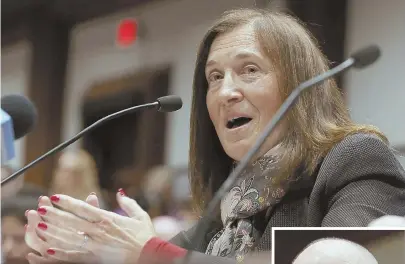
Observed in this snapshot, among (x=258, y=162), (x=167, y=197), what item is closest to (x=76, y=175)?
(x=167, y=197)

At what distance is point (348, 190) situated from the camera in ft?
3.68

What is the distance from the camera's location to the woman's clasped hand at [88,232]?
1.03m

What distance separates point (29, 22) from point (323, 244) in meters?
1.48

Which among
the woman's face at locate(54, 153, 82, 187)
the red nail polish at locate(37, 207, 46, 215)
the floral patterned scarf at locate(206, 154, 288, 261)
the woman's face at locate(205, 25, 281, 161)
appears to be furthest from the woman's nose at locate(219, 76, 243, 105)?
the woman's face at locate(54, 153, 82, 187)

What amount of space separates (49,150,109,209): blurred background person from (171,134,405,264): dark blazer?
1.91 feet

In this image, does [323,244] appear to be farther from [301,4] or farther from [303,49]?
[301,4]

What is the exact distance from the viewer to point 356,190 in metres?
1.11

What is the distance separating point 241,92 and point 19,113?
1.37 feet

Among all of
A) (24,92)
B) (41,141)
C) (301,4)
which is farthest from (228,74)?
(24,92)

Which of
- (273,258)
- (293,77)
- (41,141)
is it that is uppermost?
(293,77)

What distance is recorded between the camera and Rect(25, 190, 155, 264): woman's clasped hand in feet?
3.39

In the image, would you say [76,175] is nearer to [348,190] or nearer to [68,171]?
[68,171]

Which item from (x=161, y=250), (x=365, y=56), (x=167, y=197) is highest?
(x=365, y=56)

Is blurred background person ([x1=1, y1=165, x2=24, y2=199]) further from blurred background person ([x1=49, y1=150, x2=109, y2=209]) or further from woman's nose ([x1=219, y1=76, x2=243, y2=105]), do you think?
woman's nose ([x1=219, y1=76, x2=243, y2=105])
